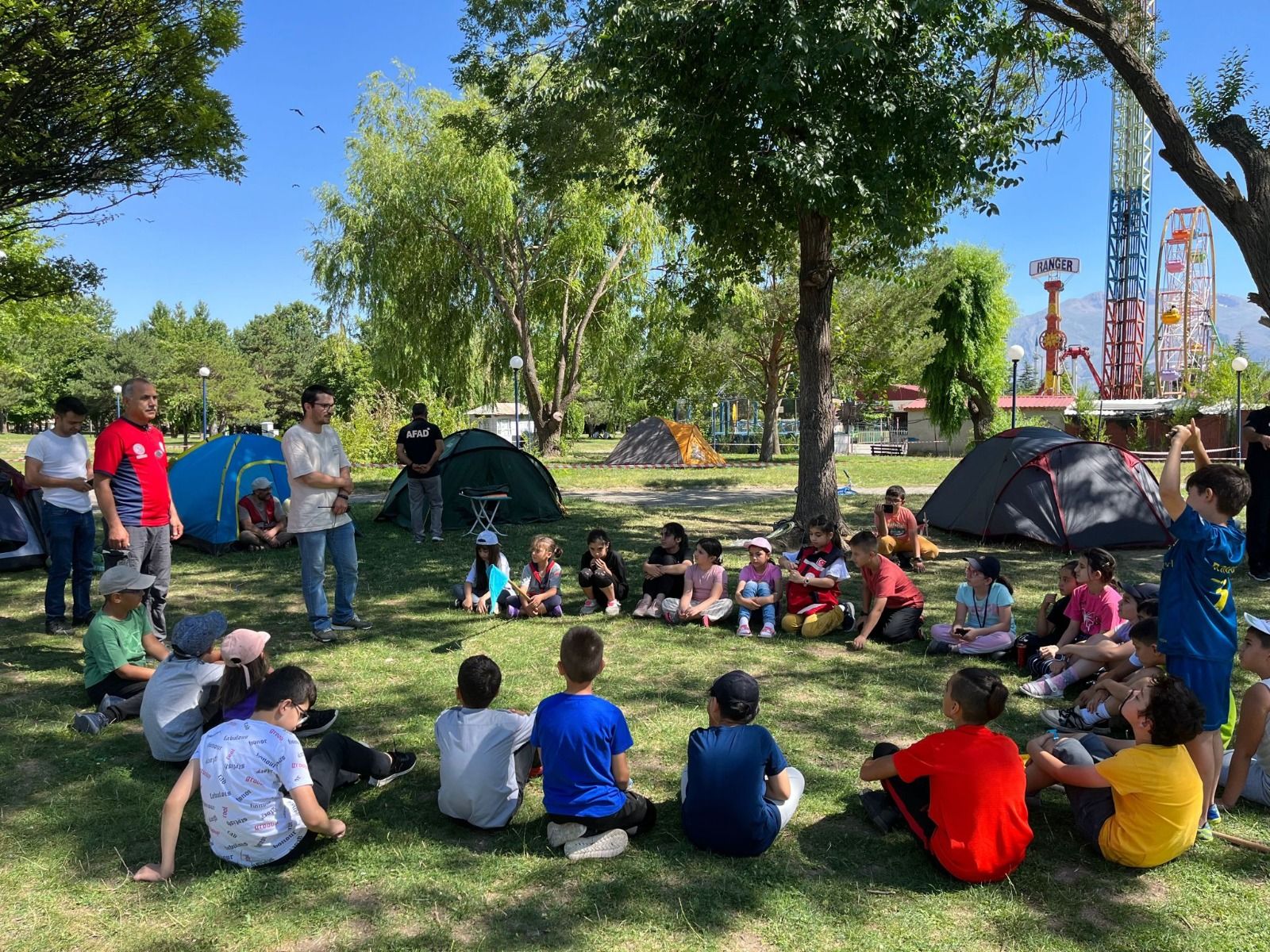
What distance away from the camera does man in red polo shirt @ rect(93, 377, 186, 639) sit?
5.59 m

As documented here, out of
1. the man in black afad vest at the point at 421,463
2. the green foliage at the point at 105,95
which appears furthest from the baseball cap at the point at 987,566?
the green foliage at the point at 105,95

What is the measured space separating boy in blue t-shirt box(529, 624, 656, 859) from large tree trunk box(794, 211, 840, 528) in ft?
24.4

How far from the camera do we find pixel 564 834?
137 inches

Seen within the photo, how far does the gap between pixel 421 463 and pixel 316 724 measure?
22.0 ft

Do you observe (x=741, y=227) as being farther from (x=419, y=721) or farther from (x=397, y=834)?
(x=397, y=834)

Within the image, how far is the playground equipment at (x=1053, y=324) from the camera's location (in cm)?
6406

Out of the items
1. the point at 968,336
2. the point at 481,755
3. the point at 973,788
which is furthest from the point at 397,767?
the point at 968,336

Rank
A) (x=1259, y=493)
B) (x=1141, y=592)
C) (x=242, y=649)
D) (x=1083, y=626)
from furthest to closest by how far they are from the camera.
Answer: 1. (x=1259, y=493)
2. (x=1083, y=626)
3. (x=1141, y=592)
4. (x=242, y=649)

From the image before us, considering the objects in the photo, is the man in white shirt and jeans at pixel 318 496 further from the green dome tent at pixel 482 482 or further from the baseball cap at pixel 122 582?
the green dome tent at pixel 482 482

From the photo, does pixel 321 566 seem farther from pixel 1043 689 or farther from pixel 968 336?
pixel 968 336

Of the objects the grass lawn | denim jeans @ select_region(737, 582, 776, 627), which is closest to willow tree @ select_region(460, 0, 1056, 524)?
A: denim jeans @ select_region(737, 582, 776, 627)

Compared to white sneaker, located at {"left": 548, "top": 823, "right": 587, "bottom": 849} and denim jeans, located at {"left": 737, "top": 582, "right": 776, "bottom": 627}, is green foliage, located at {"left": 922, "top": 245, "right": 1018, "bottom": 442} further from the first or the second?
white sneaker, located at {"left": 548, "top": 823, "right": 587, "bottom": 849}

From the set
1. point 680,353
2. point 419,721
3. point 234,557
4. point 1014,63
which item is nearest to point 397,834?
point 419,721

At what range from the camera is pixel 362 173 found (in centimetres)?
2294
